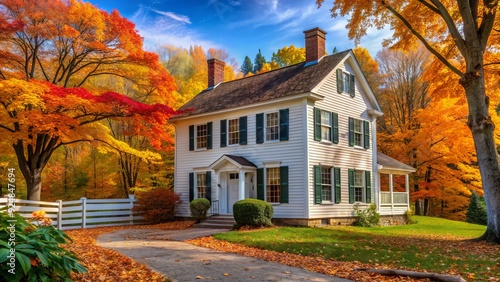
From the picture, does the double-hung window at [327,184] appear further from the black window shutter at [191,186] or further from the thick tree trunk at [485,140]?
the black window shutter at [191,186]

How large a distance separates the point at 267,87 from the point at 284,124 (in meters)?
2.57

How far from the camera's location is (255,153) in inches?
714

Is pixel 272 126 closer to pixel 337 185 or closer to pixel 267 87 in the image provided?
pixel 267 87

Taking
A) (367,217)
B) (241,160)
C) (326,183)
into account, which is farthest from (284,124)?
(367,217)

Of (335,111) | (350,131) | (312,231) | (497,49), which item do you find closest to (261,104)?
(335,111)

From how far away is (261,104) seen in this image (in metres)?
17.7

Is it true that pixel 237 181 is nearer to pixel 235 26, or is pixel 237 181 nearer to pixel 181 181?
pixel 181 181

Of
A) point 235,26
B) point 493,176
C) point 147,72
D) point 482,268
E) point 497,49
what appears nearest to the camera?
point 482,268

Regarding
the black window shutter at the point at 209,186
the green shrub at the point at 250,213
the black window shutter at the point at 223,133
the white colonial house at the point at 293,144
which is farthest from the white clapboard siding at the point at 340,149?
the black window shutter at the point at 209,186

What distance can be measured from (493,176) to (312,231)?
5.99 m

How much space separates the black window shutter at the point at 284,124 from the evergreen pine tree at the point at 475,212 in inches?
700

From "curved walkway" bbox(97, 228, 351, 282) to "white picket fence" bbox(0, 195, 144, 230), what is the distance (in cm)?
577

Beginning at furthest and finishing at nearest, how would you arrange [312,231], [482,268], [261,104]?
[261,104]
[312,231]
[482,268]

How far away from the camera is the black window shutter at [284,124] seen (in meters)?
17.1
